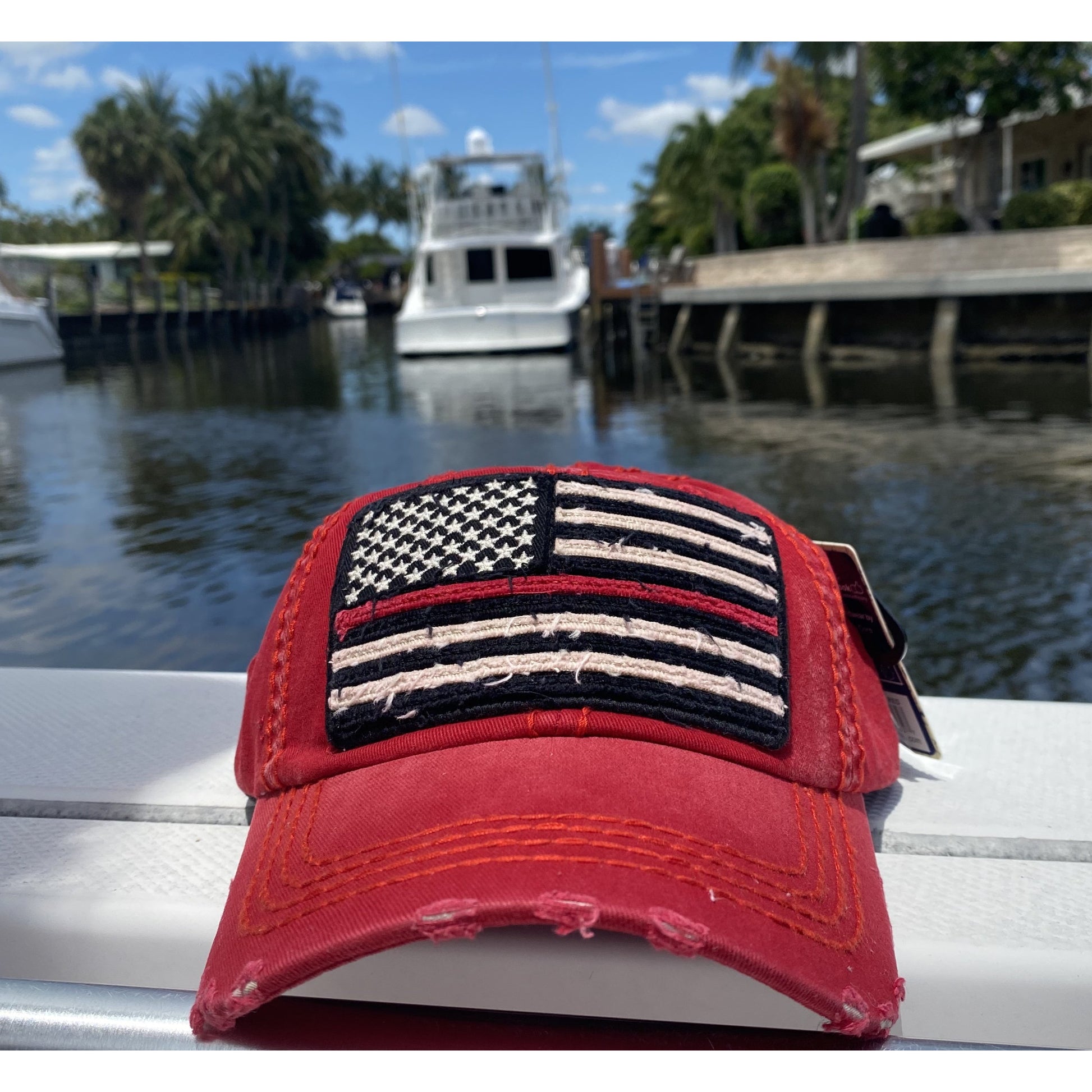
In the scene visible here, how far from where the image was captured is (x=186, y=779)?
4.43ft

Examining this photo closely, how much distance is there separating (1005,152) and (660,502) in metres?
28.5

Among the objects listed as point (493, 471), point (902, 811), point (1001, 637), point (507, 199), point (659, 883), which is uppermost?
point (507, 199)

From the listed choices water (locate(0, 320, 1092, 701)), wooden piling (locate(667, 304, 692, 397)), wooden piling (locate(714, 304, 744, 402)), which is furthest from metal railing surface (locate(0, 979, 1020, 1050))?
wooden piling (locate(667, 304, 692, 397))

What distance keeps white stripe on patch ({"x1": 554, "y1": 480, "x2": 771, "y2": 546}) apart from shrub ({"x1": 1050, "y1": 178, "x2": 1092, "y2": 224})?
18121 millimetres

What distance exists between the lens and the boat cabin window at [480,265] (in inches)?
920

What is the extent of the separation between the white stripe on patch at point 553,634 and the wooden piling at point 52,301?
103ft

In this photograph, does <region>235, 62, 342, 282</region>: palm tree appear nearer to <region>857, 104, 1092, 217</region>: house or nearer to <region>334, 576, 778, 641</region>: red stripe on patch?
<region>857, 104, 1092, 217</region>: house

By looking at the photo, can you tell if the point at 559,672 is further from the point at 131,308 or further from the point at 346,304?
the point at 346,304

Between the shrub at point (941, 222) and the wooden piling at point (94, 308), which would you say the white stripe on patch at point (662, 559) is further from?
the wooden piling at point (94, 308)

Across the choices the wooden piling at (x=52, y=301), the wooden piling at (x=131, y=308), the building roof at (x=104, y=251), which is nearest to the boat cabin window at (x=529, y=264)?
the wooden piling at (x=52, y=301)

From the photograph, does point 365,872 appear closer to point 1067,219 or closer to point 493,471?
point 493,471

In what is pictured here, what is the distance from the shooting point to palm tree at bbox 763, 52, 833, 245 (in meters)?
25.7
